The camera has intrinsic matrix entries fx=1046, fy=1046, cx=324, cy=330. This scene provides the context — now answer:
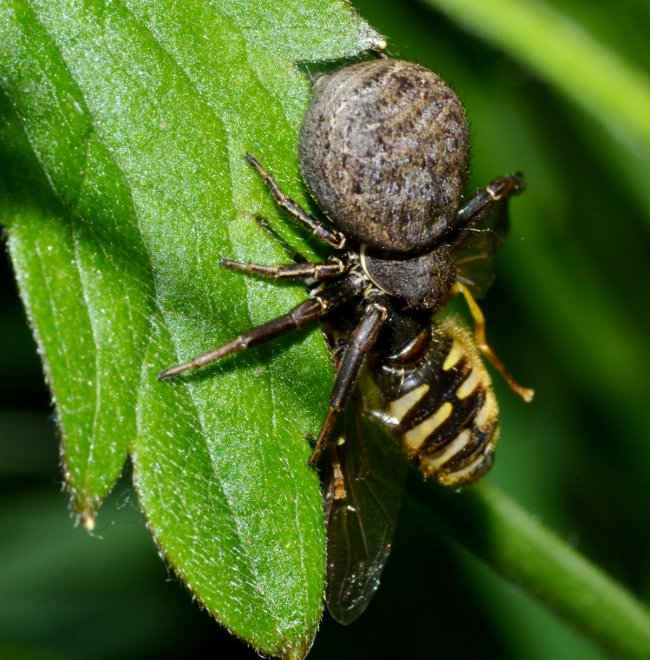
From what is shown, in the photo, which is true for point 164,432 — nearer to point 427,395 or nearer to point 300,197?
point 300,197

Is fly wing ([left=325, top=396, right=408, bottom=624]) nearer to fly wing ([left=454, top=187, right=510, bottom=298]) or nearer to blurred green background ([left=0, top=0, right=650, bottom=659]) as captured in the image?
fly wing ([left=454, top=187, right=510, bottom=298])

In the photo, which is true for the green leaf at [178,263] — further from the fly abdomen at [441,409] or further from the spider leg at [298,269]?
the fly abdomen at [441,409]

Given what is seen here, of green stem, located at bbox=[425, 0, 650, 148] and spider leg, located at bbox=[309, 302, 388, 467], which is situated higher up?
green stem, located at bbox=[425, 0, 650, 148]

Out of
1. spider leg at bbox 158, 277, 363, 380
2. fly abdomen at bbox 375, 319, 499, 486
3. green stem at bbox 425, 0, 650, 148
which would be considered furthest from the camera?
green stem at bbox 425, 0, 650, 148

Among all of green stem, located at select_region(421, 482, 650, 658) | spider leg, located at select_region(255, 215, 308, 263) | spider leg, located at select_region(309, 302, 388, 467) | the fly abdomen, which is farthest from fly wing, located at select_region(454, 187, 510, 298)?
green stem, located at select_region(421, 482, 650, 658)

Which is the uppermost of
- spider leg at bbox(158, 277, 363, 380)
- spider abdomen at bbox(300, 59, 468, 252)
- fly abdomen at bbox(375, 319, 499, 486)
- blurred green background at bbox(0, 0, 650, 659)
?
spider abdomen at bbox(300, 59, 468, 252)

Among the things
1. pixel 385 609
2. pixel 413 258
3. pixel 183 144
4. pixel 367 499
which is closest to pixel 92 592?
pixel 385 609

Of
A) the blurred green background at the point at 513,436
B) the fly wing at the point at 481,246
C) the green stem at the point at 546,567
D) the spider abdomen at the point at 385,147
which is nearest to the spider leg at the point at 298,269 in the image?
the spider abdomen at the point at 385,147

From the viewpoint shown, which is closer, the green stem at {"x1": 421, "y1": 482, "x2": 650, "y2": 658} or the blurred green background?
the green stem at {"x1": 421, "y1": 482, "x2": 650, "y2": 658}
